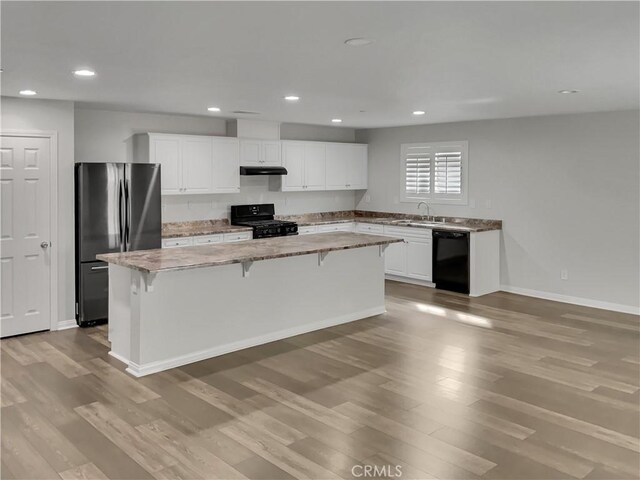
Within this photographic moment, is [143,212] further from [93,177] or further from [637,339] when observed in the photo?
[637,339]

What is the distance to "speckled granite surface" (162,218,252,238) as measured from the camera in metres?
7.03

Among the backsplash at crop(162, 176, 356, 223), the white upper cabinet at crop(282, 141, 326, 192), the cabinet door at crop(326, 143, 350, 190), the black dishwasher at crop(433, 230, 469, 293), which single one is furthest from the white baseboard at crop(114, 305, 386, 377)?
the cabinet door at crop(326, 143, 350, 190)

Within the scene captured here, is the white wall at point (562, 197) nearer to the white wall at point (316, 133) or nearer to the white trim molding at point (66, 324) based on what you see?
the white wall at point (316, 133)

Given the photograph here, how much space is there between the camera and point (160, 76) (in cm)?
429

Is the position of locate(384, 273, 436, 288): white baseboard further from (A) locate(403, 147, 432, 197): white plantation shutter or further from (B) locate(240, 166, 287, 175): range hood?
(B) locate(240, 166, 287, 175): range hood

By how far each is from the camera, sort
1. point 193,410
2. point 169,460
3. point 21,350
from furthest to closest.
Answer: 1. point 21,350
2. point 193,410
3. point 169,460

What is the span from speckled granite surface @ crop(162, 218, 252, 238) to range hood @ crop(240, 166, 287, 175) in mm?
782

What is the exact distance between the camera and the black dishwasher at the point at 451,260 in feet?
24.5

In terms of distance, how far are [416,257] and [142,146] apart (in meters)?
4.04

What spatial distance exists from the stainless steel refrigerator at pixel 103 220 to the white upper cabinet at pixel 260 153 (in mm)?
1890

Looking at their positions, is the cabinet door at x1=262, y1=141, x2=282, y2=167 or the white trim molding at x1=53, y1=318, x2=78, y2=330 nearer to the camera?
the white trim molding at x1=53, y1=318, x2=78, y2=330

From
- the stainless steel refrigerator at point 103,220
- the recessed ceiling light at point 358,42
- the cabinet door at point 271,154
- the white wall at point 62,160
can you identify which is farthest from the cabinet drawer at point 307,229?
the recessed ceiling light at point 358,42

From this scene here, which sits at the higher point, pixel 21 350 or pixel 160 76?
pixel 160 76

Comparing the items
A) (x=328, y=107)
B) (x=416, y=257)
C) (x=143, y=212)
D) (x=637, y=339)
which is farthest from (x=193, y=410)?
(x=416, y=257)
